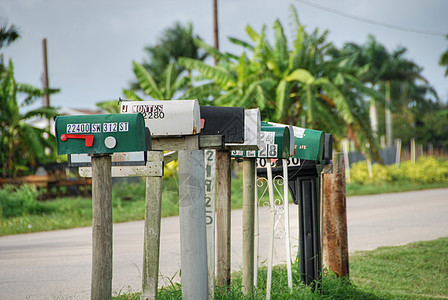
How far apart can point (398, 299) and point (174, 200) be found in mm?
2559

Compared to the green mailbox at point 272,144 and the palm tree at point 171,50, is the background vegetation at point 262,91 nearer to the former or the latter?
the green mailbox at point 272,144

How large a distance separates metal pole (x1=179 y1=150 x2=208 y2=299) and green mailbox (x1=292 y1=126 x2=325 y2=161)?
141 centimetres

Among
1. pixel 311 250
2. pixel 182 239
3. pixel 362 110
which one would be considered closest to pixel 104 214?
pixel 182 239

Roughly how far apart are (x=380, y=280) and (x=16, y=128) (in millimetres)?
12191

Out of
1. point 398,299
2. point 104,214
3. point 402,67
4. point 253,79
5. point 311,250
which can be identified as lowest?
point 398,299

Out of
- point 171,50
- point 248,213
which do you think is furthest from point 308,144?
point 171,50

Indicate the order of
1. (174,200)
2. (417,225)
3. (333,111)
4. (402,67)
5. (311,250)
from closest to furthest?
1. (174,200)
2. (311,250)
3. (417,225)
4. (333,111)
5. (402,67)

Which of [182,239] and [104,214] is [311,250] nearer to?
[182,239]

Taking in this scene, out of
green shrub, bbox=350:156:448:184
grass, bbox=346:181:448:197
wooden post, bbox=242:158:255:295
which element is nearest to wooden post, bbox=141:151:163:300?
wooden post, bbox=242:158:255:295

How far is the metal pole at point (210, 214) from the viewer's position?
3.52 m

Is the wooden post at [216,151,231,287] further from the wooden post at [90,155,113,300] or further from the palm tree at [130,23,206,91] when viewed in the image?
the palm tree at [130,23,206,91]

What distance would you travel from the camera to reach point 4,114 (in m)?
14.3

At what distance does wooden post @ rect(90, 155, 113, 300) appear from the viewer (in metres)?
2.82

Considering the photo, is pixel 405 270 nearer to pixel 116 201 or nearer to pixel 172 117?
pixel 172 117
